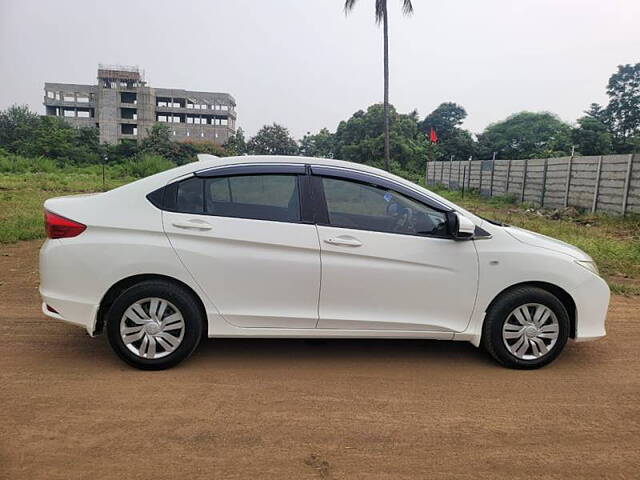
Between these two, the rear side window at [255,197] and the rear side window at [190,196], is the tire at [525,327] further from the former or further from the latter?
the rear side window at [190,196]

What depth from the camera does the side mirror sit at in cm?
364

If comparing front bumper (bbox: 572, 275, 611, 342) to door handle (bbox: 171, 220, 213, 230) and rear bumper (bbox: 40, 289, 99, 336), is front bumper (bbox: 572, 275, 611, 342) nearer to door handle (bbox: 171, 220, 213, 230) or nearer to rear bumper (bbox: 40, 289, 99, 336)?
door handle (bbox: 171, 220, 213, 230)

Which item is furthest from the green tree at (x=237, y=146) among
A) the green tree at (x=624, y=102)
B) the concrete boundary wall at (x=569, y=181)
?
the green tree at (x=624, y=102)

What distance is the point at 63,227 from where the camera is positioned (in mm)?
3586

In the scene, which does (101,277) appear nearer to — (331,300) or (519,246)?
(331,300)

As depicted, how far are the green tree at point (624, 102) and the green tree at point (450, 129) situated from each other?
13.7 metres

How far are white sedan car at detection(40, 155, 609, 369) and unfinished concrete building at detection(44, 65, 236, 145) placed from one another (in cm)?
7207

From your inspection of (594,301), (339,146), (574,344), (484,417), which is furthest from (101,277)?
(339,146)

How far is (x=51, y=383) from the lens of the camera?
3.42 metres

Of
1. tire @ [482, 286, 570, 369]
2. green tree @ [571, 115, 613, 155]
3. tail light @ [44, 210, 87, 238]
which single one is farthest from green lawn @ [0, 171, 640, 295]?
green tree @ [571, 115, 613, 155]

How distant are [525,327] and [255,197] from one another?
2.29 m

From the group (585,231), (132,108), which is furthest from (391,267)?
(132,108)

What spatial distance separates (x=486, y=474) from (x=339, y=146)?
1631 inches

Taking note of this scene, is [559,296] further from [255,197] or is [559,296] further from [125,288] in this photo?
[125,288]
